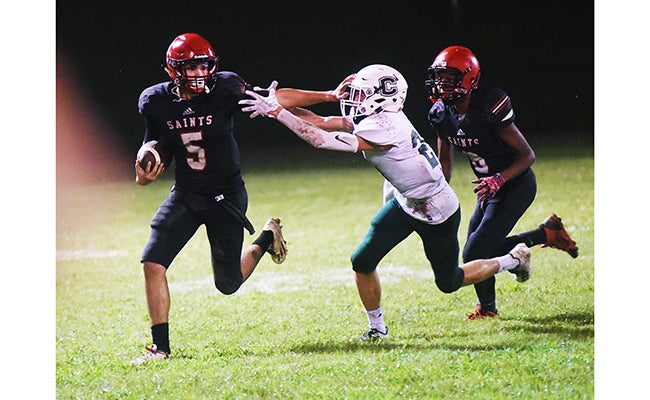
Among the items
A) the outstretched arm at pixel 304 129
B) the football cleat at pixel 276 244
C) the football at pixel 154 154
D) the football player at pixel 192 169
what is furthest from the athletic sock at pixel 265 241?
the outstretched arm at pixel 304 129

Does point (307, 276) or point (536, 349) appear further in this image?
point (307, 276)

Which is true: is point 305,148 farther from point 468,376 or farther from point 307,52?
point 468,376

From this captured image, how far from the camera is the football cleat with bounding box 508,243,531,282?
4.08 m

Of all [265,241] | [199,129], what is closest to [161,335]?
[265,241]

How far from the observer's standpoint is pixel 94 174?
15.5 ft

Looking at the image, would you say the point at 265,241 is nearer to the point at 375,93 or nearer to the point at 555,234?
the point at 375,93

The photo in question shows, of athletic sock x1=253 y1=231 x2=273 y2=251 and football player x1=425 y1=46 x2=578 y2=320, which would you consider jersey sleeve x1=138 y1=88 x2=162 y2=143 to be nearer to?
athletic sock x1=253 y1=231 x2=273 y2=251

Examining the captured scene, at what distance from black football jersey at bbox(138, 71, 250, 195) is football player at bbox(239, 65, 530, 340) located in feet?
0.36

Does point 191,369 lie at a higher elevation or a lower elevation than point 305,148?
lower

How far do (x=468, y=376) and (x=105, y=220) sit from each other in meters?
2.72

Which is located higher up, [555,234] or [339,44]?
[339,44]

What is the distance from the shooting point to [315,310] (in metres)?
4.33

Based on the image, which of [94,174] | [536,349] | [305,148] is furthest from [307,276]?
[536,349]

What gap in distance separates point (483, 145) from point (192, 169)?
111 centimetres
